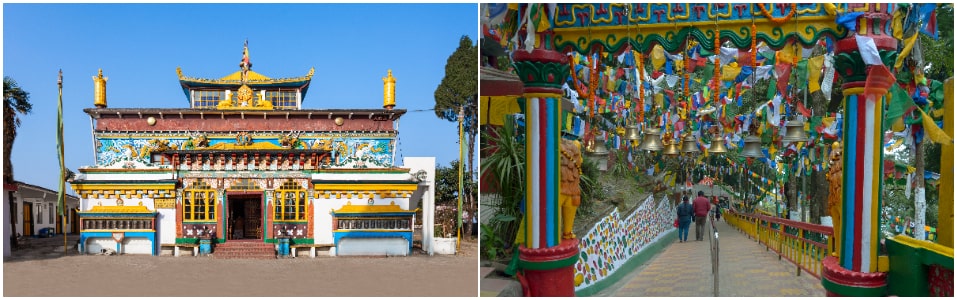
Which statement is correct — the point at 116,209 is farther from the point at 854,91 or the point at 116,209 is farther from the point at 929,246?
the point at 929,246

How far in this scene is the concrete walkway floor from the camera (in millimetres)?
7566

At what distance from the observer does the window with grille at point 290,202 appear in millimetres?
15469

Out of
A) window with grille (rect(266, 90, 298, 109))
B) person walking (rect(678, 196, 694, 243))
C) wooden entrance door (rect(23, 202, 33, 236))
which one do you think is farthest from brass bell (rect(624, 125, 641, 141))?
wooden entrance door (rect(23, 202, 33, 236))

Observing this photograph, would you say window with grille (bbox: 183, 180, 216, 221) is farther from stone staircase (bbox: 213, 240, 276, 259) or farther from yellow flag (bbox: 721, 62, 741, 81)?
yellow flag (bbox: 721, 62, 741, 81)

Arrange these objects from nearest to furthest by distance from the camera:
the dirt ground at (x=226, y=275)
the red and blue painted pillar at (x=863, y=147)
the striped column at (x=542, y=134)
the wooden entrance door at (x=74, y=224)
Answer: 1. the red and blue painted pillar at (x=863, y=147)
2. the striped column at (x=542, y=134)
3. the dirt ground at (x=226, y=275)
4. the wooden entrance door at (x=74, y=224)

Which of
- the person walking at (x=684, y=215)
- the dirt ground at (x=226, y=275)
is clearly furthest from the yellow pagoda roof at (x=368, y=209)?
the person walking at (x=684, y=215)

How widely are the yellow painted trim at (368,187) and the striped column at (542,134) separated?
31.0 ft

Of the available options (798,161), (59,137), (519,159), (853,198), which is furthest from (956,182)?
(59,137)

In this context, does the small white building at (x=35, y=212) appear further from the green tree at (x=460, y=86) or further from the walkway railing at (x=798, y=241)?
the walkway railing at (x=798, y=241)

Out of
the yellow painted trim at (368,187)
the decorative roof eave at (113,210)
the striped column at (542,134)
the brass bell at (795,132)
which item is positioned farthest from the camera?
the yellow painted trim at (368,187)

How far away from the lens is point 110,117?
1549 cm

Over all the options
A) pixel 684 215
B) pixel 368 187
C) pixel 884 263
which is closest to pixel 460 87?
pixel 368 187

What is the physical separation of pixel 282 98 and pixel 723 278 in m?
12.2

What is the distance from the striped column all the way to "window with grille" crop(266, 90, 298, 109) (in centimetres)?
1226
